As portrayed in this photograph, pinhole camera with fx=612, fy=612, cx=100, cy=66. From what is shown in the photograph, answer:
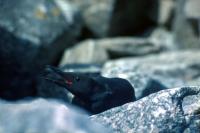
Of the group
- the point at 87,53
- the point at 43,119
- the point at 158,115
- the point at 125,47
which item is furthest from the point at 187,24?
the point at 43,119

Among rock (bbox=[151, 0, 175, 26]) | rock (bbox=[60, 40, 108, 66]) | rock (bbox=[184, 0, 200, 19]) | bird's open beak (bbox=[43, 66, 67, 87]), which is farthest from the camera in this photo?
rock (bbox=[151, 0, 175, 26])

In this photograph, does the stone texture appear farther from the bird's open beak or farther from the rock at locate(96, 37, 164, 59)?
the bird's open beak

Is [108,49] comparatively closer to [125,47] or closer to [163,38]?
[125,47]

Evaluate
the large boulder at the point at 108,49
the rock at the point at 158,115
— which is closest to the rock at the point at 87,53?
the large boulder at the point at 108,49

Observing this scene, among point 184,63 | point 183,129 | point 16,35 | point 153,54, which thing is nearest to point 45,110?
point 183,129

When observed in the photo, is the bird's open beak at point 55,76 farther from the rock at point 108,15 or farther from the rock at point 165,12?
the rock at point 165,12

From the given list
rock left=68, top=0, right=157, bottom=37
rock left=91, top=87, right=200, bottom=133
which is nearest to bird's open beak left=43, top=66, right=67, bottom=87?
rock left=91, top=87, right=200, bottom=133

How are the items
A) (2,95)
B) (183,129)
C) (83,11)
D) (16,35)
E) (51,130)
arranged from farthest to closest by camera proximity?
(83,11) < (16,35) < (2,95) < (183,129) < (51,130)

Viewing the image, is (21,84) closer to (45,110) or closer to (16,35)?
(16,35)
